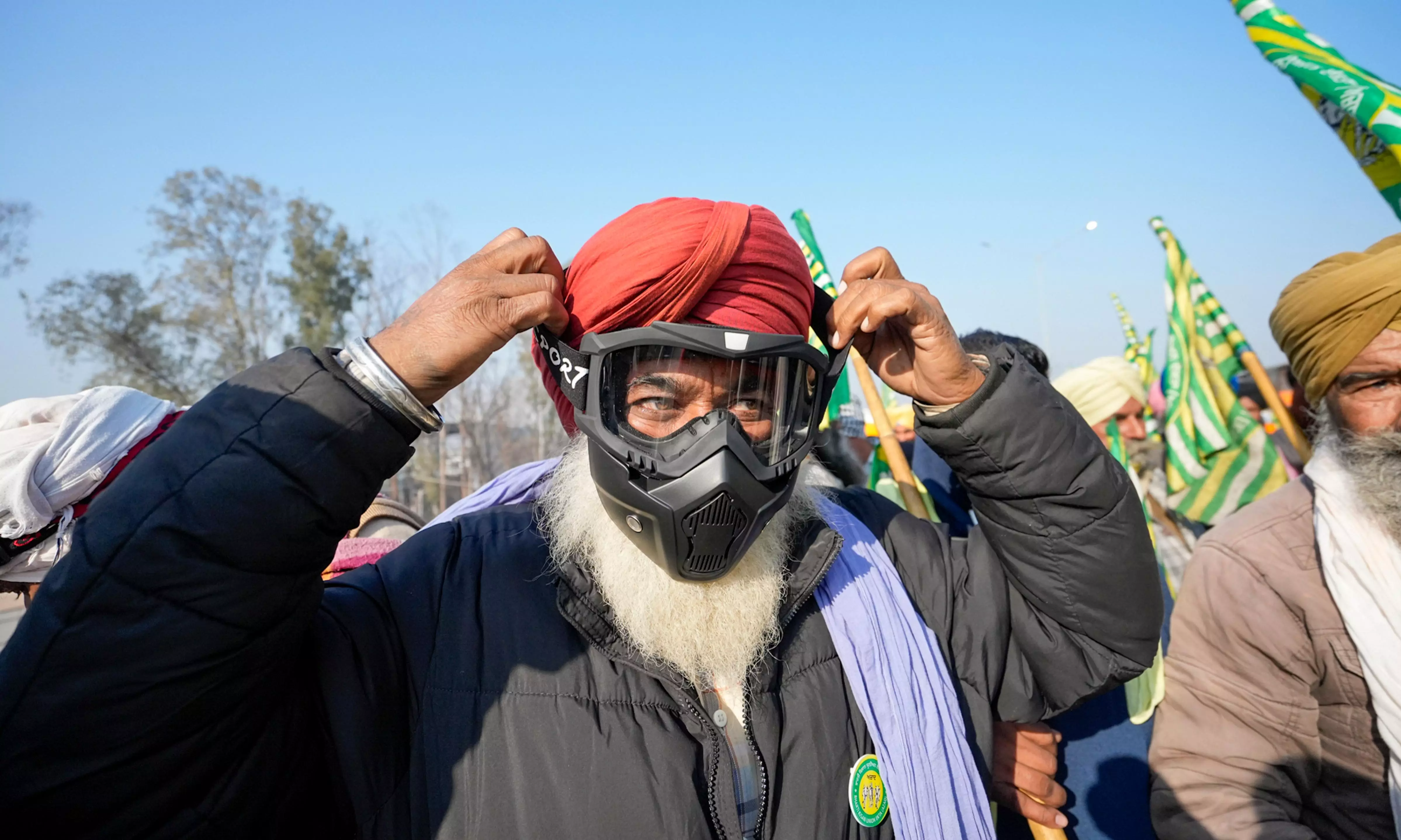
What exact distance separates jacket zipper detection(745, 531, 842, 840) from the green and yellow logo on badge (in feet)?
0.74

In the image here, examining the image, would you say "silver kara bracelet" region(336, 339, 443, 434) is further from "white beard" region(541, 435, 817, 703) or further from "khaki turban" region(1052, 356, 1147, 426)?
"khaki turban" region(1052, 356, 1147, 426)

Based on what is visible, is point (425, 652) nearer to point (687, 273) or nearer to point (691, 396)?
point (691, 396)

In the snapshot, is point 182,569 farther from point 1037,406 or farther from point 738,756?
point 1037,406

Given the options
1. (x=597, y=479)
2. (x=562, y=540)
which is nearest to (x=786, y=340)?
(x=597, y=479)

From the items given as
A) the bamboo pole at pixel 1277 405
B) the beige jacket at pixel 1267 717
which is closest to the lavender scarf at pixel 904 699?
the beige jacket at pixel 1267 717

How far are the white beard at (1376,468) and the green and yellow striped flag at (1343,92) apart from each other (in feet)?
2.34

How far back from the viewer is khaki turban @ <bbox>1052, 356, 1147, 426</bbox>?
4.83 meters

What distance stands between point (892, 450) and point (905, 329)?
1588 millimetres

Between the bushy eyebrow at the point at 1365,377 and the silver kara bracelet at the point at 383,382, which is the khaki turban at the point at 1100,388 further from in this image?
the silver kara bracelet at the point at 383,382

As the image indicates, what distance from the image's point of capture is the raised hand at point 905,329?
1679mm

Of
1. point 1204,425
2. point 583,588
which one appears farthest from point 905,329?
point 1204,425

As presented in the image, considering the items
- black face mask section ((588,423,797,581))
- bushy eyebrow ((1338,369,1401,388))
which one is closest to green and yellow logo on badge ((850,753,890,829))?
black face mask section ((588,423,797,581))

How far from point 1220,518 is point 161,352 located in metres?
24.3

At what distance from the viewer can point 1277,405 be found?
14.1 ft
